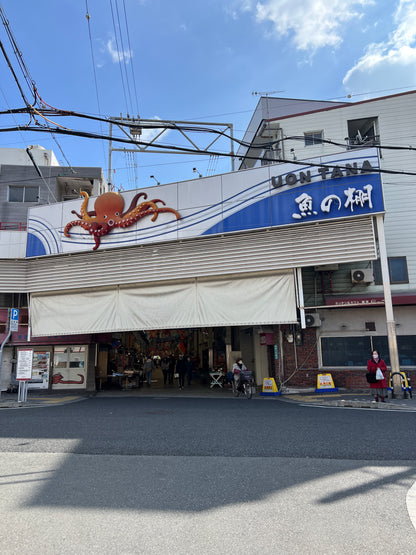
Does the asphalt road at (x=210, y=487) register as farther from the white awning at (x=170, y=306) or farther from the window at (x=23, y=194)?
the window at (x=23, y=194)

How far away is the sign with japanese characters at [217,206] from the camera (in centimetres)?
1530

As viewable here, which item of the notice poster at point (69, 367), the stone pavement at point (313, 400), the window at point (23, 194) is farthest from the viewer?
the window at point (23, 194)

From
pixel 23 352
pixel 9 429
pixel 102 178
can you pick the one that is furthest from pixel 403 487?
pixel 102 178

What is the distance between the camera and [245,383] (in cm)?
1664

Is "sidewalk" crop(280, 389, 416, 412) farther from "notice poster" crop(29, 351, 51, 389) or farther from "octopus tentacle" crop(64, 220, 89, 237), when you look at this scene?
"notice poster" crop(29, 351, 51, 389)

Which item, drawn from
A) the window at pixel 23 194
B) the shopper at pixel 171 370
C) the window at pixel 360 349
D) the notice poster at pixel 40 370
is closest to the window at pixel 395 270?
the window at pixel 360 349

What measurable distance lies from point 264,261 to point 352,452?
9913 millimetres

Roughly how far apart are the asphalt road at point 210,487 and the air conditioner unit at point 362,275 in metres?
8.99

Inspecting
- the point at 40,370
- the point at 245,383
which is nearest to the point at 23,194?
the point at 40,370

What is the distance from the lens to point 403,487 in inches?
206

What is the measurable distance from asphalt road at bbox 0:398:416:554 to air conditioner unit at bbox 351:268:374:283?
899 cm

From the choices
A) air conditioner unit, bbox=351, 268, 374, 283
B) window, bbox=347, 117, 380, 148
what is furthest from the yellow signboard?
window, bbox=347, 117, 380, 148

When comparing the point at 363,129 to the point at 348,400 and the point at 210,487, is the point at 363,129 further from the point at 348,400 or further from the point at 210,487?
the point at 210,487

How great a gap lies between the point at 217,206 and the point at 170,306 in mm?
4729
